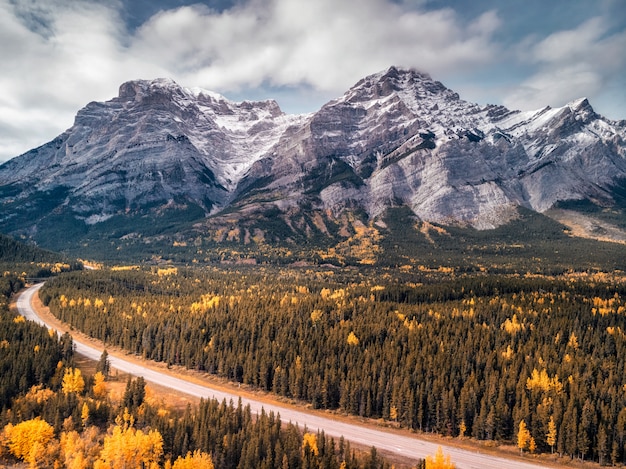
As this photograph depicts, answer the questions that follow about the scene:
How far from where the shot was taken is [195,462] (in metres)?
68.4

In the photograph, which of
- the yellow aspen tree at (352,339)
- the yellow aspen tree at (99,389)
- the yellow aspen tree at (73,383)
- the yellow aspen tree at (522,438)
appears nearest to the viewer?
the yellow aspen tree at (522,438)

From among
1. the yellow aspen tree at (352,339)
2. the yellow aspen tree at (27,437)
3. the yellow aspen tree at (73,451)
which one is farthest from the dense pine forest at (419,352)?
the yellow aspen tree at (27,437)

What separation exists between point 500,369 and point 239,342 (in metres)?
68.6

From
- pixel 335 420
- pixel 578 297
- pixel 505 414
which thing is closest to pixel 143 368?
pixel 335 420

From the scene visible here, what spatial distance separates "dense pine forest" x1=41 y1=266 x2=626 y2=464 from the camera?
93.2 meters

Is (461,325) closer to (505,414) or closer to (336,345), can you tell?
(336,345)

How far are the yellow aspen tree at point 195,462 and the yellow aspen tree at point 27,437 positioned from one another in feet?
Result: 75.4

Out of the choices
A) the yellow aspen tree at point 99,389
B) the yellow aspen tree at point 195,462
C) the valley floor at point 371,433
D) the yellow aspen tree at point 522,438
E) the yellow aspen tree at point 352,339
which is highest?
the yellow aspen tree at point 352,339

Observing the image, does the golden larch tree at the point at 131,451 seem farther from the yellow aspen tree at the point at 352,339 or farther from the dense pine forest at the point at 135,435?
the yellow aspen tree at the point at 352,339

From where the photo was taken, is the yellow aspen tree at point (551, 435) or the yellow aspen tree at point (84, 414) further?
the yellow aspen tree at point (551, 435)

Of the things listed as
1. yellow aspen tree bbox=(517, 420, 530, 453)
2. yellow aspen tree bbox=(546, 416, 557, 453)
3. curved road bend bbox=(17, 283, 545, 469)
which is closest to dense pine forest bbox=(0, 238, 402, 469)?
curved road bend bbox=(17, 283, 545, 469)

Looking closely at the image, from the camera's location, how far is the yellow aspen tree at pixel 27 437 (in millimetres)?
73750

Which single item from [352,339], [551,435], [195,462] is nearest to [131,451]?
[195,462]

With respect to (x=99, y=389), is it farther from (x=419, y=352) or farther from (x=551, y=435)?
(x=551, y=435)
